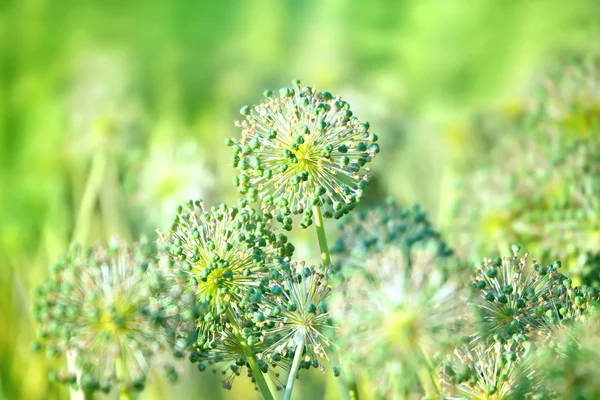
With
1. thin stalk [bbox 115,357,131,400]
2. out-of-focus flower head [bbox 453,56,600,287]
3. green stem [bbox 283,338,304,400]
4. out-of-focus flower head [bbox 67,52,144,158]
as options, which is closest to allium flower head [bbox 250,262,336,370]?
green stem [bbox 283,338,304,400]

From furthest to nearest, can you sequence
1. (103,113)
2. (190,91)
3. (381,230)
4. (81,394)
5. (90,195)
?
(190,91) → (103,113) → (90,195) → (381,230) → (81,394)

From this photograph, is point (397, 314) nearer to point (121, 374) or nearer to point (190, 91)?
point (121, 374)

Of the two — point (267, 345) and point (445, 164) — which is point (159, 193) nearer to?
point (445, 164)

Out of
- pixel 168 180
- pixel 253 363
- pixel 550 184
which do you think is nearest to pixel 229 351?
pixel 253 363

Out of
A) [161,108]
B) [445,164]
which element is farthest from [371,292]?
[161,108]

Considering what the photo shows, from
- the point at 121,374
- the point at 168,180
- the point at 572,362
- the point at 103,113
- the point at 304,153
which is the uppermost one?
the point at 103,113

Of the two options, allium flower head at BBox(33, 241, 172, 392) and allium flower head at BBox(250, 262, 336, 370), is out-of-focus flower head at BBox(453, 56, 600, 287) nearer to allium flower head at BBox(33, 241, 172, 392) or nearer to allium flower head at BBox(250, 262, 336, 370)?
allium flower head at BBox(250, 262, 336, 370)
